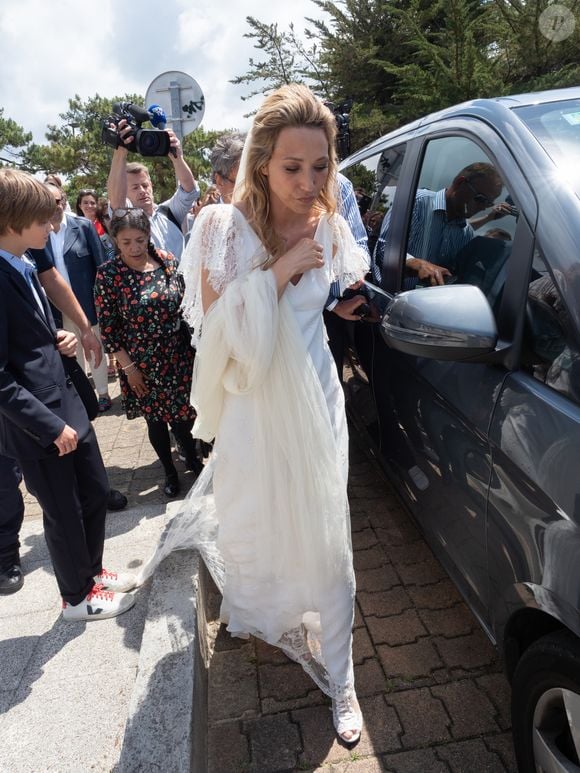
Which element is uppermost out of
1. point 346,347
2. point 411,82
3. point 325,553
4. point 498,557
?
point 411,82

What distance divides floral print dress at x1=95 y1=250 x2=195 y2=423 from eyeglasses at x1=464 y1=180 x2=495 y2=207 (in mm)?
1770

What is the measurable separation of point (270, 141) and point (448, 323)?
2.44 feet

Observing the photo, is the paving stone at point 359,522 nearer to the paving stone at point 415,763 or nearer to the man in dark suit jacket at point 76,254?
the paving stone at point 415,763

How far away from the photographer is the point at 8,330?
1932 millimetres

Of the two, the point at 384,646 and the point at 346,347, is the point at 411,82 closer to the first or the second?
Result: the point at 346,347

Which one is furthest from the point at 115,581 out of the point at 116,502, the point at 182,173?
the point at 182,173

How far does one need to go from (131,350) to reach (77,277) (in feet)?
6.88

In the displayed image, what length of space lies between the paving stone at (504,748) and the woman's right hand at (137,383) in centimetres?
237

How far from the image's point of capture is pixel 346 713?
188 cm

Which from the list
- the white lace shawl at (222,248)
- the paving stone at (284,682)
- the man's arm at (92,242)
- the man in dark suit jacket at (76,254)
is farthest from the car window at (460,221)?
the man's arm at (92,242)

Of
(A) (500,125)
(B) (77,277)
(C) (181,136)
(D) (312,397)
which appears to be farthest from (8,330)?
(C) (181,136)

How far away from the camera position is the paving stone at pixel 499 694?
190 centimetres

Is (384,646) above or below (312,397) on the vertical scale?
below

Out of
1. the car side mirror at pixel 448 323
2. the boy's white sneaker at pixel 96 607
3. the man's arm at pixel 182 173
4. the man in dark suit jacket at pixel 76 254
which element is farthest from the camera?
the man in dark suit jacket at pixel 76 254
